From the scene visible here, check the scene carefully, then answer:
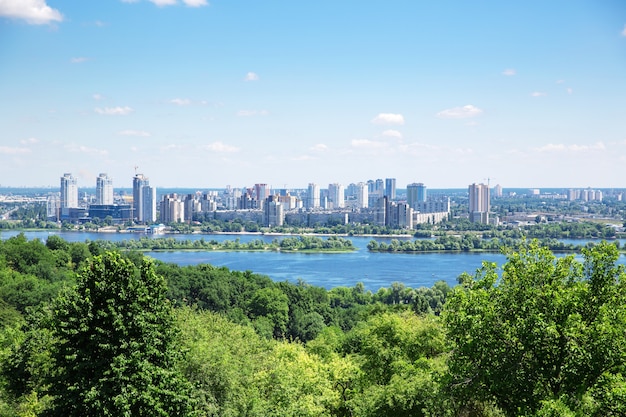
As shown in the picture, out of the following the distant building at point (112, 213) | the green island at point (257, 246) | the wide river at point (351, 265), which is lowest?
the wide river at point (351, 265)

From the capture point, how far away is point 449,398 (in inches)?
156

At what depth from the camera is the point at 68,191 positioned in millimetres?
75250

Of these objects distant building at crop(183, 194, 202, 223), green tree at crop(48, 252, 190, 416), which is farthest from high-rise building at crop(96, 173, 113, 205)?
green tree at crop(48, 252, 190, 416)

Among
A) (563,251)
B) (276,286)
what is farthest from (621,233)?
(276,286)

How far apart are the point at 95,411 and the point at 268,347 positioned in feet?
15.4

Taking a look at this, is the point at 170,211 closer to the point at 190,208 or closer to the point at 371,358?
the point at 190,208

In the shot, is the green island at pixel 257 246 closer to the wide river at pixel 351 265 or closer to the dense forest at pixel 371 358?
the wide river at pixel 351 265

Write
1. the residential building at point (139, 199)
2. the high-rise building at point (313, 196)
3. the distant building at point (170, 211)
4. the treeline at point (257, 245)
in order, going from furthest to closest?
the high-rise building at point (313, 196) → the residential building at point (139, 199) → the distant building at point (170, 211) → the treeline at point (257, 245)

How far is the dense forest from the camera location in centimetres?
327

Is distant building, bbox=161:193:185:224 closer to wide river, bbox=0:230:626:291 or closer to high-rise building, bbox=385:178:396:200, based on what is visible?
wide river, bbox=0:230:626:291

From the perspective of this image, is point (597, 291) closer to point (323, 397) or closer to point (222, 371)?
point (323, 397)

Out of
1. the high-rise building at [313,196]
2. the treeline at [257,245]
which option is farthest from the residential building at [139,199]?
the high-rise building at [313,196]

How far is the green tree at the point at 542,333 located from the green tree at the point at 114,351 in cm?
191

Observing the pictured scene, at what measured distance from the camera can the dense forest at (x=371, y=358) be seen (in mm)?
3271
